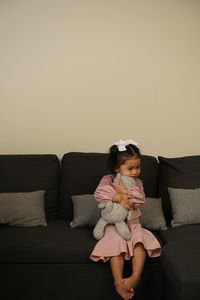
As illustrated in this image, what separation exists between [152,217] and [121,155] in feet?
1.73

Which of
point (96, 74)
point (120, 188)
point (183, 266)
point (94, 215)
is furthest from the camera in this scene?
point (96, 74)

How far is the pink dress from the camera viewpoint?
2211 millimetres

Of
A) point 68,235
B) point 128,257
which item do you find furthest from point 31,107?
point 128,257

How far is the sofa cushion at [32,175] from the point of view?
279 centimetres

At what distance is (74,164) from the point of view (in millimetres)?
2902

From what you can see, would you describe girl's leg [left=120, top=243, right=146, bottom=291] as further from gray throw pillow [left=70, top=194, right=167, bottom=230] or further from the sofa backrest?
the sofa backrest

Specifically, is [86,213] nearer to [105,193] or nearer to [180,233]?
[105,193]

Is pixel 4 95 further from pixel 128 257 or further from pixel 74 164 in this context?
pixel 128 257

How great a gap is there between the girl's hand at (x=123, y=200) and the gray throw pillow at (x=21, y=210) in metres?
0.62

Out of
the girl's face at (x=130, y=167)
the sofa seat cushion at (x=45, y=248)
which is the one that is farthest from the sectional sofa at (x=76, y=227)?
the girl's face at (x=130, y=167)

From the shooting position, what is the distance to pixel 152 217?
2.60 metres

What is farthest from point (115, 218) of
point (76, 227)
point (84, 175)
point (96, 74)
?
point (96, 74)

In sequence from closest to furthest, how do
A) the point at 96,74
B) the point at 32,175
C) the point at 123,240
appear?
the point at 123,240, the point at 32,175, the point at 96,74

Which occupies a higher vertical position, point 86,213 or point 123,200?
point 123,200
